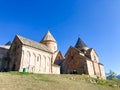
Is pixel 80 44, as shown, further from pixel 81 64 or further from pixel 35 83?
pixel 35 83

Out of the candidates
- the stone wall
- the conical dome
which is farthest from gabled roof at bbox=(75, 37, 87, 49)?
the stone wall

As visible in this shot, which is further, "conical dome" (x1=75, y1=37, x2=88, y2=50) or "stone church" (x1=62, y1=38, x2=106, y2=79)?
"conical dome" (x1=75, y1=37, x2=88, y2=50)

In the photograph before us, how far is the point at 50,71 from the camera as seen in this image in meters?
39.9

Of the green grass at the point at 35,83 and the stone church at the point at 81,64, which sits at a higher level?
the stone church at the point at 81,64

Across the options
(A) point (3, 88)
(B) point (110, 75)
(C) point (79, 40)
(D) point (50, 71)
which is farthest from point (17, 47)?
(B) point (110, 75)

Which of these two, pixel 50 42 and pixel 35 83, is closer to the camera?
pixel 35 83

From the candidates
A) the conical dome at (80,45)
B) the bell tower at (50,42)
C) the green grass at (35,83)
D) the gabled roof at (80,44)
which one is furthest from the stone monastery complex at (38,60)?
the green grass at (35,83)

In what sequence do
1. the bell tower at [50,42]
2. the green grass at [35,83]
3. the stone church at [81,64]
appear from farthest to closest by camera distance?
the bell tower at [50,42] < the stone church at [81,64] < the green grass at [35,83]

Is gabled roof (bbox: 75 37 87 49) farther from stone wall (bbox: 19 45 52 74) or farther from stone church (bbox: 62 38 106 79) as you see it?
stone wall (bbox: 19 45 52 74)

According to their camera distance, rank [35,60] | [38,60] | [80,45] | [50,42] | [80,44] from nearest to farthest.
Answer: [35,60]
[38,60]
[80,45]
[80,44]
[50,42]

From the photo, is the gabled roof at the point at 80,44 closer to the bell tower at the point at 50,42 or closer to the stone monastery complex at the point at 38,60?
the stone monastery complex at the point at 38,60

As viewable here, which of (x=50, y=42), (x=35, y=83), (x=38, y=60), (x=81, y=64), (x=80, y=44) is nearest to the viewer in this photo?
(x=35, y=83)

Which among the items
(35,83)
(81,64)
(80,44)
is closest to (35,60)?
(81,64)

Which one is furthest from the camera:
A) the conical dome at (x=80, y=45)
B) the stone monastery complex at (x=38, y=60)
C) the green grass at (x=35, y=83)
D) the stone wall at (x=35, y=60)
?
the conical dome at (x=80, y=45)
